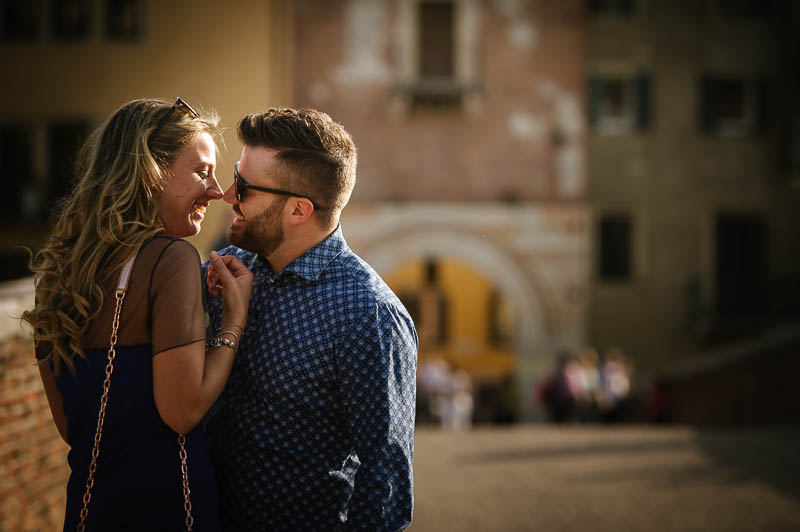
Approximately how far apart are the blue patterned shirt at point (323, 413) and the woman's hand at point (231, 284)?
10cm

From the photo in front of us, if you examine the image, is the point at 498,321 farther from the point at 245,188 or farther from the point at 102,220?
the point at 102,220

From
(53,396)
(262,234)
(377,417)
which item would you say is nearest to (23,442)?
(53,396)

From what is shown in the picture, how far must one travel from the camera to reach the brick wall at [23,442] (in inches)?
166

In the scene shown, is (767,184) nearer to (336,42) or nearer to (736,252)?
(736,252)

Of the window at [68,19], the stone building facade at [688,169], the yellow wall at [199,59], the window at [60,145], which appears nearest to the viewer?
the yellow wall at [199,59]

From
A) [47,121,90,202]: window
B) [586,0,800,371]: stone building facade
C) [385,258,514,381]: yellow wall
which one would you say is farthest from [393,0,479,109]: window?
[385,258,514,381]: yellow wall

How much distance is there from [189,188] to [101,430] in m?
0.64

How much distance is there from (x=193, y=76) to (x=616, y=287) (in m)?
10.2

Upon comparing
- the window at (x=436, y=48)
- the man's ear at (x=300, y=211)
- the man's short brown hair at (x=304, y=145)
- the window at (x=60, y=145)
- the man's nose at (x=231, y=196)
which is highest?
the window at (x=436, y=48)

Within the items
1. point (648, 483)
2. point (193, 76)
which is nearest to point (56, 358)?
point (648, 483)

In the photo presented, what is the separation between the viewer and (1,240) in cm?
1788

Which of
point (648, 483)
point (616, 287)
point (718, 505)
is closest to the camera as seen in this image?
point (718, 505)

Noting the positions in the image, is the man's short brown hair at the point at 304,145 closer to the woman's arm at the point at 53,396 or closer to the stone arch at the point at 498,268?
the woman's arm at the point at 53,396

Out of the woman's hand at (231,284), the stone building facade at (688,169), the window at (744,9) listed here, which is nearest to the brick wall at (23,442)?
the woman's hand at (231,284)
